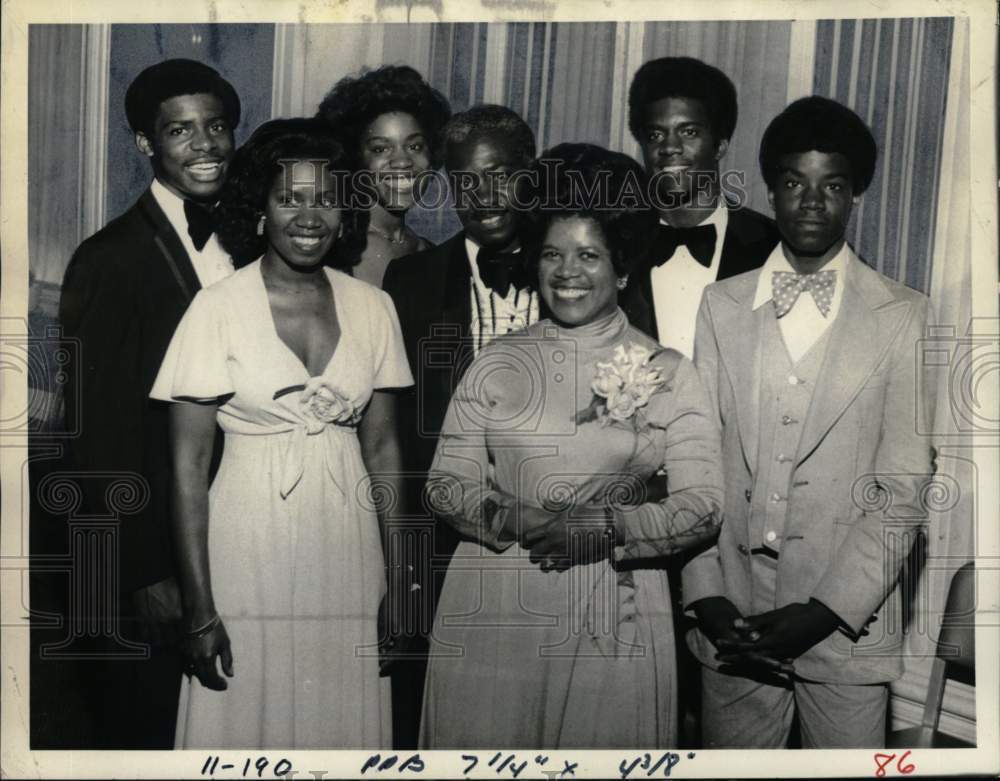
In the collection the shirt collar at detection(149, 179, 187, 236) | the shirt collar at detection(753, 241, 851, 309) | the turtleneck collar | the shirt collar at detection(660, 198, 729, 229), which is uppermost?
the shirt collar at detection(660, 198, 729, 229)

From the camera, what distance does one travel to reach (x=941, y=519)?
13.3 feet

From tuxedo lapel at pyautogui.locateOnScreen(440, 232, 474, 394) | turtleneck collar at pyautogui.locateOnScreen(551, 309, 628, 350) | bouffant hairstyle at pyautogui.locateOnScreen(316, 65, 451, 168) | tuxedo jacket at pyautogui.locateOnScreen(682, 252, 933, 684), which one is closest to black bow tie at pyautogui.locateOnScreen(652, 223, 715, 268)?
tuxedo jacket at pyautogui.locateOnScreen(682, 252, 933, 684)

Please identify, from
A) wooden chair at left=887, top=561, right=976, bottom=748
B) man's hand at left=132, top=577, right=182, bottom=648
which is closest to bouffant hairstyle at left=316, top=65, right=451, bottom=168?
man's hand at left=132, top=577, right=182, bottom=648

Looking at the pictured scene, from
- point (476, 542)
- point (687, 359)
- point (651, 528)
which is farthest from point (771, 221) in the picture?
point (476, 542)

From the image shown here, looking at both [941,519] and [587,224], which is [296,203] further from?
[941,519]

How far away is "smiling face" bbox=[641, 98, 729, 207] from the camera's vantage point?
402cm

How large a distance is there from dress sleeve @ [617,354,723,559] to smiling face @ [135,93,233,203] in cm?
168

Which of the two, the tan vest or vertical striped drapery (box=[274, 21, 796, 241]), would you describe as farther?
vertical striped drapery (box=[274, 21, 796, 241])

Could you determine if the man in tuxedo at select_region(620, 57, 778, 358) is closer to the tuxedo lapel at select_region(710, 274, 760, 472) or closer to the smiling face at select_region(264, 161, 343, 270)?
the tuxedo lapel at select_region(710, 274, 760, 472)

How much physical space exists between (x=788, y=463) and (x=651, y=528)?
49 cm

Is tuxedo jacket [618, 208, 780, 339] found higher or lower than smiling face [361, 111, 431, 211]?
lower

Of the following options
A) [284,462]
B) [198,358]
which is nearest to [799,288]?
[284,462]

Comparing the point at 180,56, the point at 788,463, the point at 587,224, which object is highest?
the point at 180,56

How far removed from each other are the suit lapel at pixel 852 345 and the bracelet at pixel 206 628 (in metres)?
1.99
